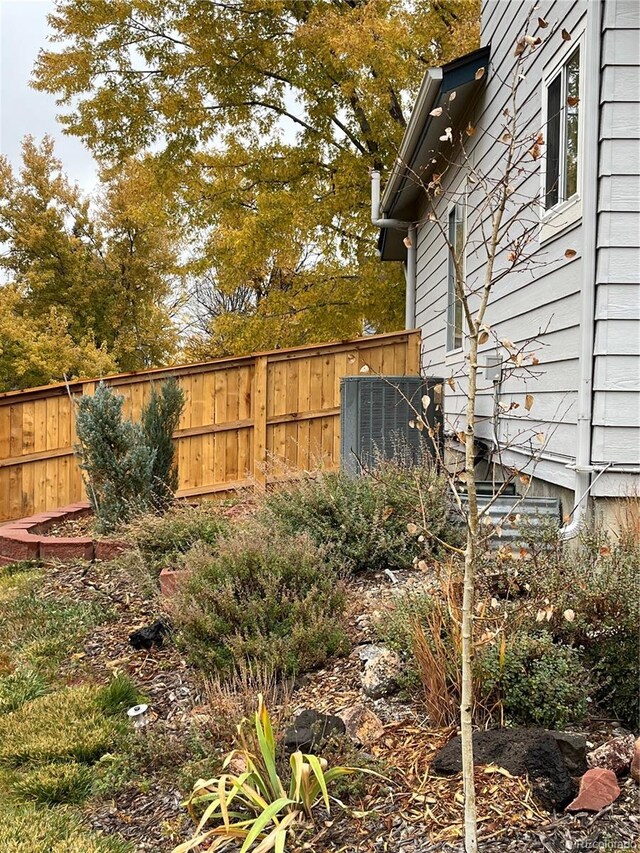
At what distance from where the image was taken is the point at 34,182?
18922 millimetres

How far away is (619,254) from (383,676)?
2.55 m

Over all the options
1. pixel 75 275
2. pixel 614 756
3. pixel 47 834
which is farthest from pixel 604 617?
pixel 75 275

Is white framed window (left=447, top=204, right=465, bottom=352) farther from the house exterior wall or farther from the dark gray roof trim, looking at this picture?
the house exterior wall

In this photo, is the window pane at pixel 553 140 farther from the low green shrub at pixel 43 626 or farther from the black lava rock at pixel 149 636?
the low green shrub at pixel 43 626

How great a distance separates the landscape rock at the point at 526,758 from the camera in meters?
2.21

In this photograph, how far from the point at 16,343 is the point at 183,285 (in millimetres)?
6271

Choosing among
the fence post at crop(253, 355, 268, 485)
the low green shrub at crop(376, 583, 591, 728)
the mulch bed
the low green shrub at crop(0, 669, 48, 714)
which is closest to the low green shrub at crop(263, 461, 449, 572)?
the mulch bed

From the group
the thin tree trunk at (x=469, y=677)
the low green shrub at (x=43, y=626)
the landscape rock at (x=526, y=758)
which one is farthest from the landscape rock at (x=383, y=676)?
the low green shrub at (x=43, y=626)

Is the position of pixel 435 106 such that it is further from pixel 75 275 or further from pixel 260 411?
pixel 75 275

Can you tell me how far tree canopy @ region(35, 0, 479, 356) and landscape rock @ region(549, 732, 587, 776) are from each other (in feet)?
32.0

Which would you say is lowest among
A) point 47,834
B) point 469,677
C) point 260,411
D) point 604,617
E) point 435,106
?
point 47,834

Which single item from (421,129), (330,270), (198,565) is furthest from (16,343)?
(198,565)

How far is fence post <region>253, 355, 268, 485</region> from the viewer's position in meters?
8.41

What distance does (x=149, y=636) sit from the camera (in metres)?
4.05
